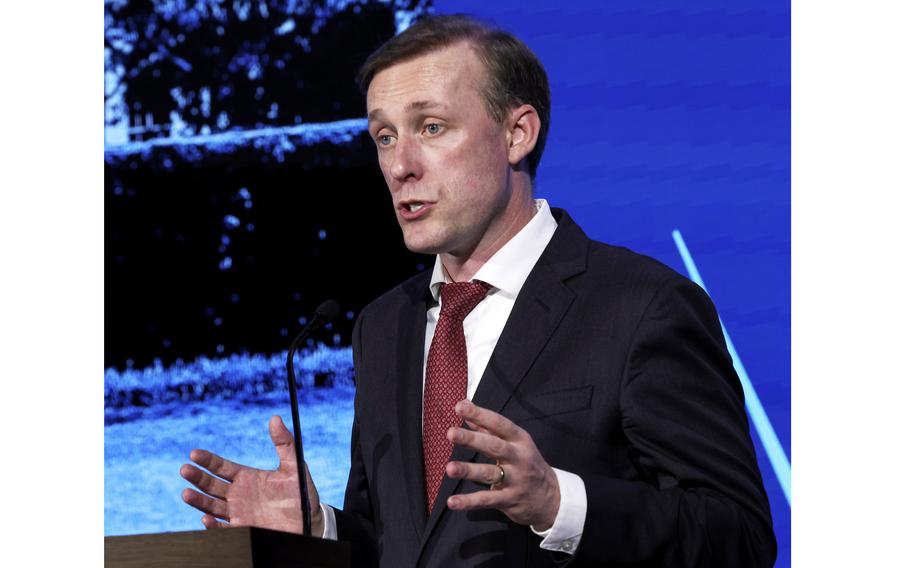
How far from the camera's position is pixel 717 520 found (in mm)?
1708

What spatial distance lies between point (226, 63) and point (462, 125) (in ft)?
4.57

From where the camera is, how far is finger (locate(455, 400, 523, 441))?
1420 mm

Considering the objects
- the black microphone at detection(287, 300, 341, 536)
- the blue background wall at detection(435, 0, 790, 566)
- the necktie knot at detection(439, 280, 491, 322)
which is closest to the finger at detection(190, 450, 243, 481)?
the black microphone at detection(287, 300, 341, 536)

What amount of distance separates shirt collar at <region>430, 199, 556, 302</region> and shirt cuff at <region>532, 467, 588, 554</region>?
1.77ft

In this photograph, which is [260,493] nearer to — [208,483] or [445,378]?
[208,483]

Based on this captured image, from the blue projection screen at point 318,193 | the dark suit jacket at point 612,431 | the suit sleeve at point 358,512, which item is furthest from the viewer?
the blue projection screen at point 318,193

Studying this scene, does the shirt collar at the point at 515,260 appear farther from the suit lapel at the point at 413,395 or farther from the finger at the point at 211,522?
the finger at the point at 211,522

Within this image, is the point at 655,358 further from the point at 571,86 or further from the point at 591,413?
the point at 571,86

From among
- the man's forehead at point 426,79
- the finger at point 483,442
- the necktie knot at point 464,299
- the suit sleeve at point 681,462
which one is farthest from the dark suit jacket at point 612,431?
the man's forehead at point 426,79

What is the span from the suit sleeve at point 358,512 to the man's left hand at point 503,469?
566 mm

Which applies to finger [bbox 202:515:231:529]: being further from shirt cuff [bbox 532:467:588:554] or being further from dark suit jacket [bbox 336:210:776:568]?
shirt cuff [bbox 532:467:588:554]

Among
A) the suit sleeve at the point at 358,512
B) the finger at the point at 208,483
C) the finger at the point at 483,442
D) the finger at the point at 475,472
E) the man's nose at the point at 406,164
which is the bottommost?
the suit sleeve at the point at 358,512

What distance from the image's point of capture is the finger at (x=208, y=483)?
6.07 ft
